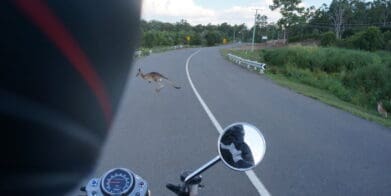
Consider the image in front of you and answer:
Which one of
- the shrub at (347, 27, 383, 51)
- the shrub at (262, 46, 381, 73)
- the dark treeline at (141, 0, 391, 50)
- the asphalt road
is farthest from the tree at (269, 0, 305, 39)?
the asphalt road

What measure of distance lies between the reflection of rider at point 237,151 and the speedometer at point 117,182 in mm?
393

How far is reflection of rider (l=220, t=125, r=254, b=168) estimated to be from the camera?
155 centimetres

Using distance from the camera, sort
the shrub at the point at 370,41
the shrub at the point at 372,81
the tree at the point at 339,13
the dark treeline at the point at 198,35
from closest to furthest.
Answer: the shrub at the point at 372,81, the shrub at the point at 370,41, the dark treeline at the point at 198,35, the tree at the point at 339,13

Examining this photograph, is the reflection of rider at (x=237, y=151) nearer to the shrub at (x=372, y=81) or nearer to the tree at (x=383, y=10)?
the shrub at (x=372, y=81)

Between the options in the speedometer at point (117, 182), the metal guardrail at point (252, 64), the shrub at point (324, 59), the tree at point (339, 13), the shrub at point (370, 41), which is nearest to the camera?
the speedometer at point (117, 182)

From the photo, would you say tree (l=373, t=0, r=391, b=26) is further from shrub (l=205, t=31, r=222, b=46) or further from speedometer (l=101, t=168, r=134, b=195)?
speedometer (l=101, t=168, r=134, b=195)

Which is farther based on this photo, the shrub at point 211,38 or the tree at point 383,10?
the shrub at point 211,38

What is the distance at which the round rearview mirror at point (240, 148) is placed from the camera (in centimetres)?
155

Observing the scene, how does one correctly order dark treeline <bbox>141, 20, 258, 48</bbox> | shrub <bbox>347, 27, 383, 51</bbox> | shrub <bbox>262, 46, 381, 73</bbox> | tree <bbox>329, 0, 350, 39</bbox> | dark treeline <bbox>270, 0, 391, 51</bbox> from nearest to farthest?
shrub <bbox>262, 46, 381, 73</bbox> < shrub <bbox>347, 27, 383, 51</bbox> < dark treeline <bbox>141, 20, 258, 48</bbox> < dark treeline <bbox>270, 0, 391, 51</bbox> < tree <bbox>329, 0, 350, 39</bbox>

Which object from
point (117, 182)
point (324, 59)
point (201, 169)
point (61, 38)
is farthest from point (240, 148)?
point (324, 59)

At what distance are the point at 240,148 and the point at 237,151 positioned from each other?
0.02 m

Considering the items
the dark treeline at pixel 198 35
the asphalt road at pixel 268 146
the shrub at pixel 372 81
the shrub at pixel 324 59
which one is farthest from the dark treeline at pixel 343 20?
the asphalt road at pixel 268 146

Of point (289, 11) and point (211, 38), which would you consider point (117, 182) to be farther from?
point (211, 38)

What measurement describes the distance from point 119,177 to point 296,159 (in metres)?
4.95
